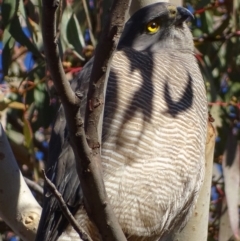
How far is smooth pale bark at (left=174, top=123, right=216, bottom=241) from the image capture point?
11.5 ft

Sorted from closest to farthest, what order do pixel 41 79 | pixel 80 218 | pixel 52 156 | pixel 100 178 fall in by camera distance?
1. pixel 100 178
2. pixel 80 218
3. pixel 52 156
4. pixel 41 79

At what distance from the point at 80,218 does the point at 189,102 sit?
0.74 meters

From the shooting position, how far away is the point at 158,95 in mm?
3512

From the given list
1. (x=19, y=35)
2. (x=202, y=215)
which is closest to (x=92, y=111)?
(x=202, y=215)

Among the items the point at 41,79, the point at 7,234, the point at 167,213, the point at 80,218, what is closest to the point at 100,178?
the point at 80,218

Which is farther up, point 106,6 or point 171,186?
point 106,6

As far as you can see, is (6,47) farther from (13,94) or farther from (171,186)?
(171,186)

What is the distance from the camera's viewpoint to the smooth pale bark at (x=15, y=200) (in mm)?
3469

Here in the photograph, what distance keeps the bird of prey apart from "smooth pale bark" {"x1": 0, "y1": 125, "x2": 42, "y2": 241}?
14 cm

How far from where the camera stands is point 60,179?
3.45 meters

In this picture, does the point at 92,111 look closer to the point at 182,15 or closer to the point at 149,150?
the point at 149,150

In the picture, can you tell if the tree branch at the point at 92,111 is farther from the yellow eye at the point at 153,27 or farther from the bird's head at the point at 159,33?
the yellow eye at the point at 153,27

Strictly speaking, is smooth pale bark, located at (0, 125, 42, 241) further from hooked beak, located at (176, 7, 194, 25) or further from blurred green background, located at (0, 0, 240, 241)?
hooked beak, located at (176, 7, 194, 25)

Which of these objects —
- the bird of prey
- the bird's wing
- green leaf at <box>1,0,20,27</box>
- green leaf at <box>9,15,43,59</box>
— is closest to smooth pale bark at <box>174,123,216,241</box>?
the bird of prey
